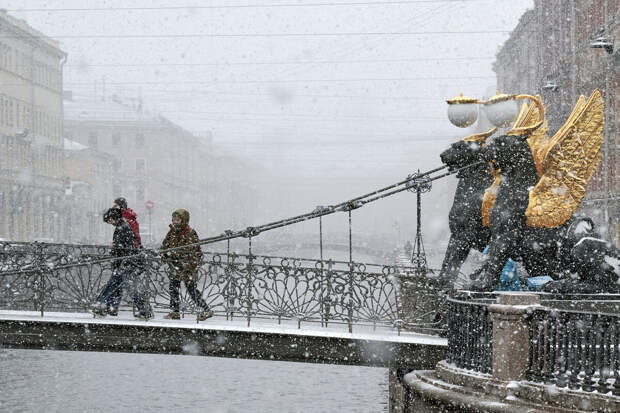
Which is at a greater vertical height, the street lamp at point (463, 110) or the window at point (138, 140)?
the window at point (138, 140)

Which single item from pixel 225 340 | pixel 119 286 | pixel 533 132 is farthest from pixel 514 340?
pixel 119 286

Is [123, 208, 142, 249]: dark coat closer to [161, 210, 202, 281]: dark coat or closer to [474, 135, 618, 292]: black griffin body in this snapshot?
[161, 210, 202, 281]: dark coat

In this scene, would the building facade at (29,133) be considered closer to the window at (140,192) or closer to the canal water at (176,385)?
the window at (140,192)

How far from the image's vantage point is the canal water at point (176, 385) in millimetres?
18172

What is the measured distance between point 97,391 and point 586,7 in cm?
2421

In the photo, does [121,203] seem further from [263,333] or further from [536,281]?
[536,281]

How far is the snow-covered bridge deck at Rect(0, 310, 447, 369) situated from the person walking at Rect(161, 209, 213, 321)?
0.32 meters

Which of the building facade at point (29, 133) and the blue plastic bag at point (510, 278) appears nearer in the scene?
the blue plastic bag at point (510, 278)

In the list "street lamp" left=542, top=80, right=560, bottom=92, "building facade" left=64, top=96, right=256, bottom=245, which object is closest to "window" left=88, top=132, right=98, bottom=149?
"building facade" left=64, top=96, right=256, bottom=245

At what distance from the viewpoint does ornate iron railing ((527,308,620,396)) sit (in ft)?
25.5

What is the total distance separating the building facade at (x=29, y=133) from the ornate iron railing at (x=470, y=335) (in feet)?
138

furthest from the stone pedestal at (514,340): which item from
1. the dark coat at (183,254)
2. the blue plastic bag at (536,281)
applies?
the dark coat at (183,254)

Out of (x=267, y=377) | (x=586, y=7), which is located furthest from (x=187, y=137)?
(x=267, y=377)

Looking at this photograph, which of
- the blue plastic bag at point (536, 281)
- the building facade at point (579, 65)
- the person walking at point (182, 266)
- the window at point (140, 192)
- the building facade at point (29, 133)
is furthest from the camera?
the window at point (140, 192)
